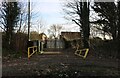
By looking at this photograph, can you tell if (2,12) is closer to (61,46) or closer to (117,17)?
(117,17)

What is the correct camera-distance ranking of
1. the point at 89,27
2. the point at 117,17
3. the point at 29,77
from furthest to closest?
the point at 89,27
the point at 117,17
the point at 29,77

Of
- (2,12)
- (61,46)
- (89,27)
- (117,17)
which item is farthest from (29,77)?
(61,46)

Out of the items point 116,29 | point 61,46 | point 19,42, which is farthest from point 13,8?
point 61,46

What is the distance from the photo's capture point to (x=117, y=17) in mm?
17125

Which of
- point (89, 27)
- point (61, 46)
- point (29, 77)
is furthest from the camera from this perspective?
point (61, 46)

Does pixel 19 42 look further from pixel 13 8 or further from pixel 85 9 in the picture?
pixel 85 9

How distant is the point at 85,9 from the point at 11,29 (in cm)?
920

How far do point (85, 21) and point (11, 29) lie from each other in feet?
27.6

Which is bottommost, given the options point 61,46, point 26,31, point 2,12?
point 61,46

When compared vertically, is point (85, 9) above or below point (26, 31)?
above

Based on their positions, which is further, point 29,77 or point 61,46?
point 61,46

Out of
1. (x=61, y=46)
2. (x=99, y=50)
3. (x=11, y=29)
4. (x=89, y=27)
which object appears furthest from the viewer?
A: (x=61, y=46)

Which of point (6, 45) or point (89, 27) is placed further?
point (89, 27)

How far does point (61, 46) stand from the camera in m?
42.2
